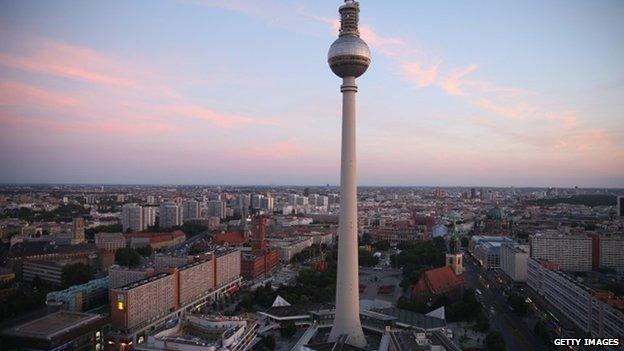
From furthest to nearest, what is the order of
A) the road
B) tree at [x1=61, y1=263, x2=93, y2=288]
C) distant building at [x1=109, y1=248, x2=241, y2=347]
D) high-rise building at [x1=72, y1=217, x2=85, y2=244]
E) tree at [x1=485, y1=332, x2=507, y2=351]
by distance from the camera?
high-rise building at [x1=72, y1=217, x2=85, y2=244]
tree at [x1=61, y1=263, x2=93, y2=288]
distant building at [x1=109, y1=248, x2=241, y2=347]
the road
tree at [x1=485, y1=332, x2=507, y2=351]

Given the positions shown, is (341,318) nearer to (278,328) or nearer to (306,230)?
(278,328)

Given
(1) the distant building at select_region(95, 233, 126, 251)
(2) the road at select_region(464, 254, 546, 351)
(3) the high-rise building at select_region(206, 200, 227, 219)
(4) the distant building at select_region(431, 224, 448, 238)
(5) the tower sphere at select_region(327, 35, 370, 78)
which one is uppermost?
(5) the tower sphere at select_region(327, 35, 370, 78)

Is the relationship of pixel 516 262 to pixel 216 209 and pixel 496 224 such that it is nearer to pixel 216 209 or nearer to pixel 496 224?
pixel 496 224

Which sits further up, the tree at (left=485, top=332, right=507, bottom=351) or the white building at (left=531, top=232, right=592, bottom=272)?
the white building at (left=531, top=232, right=592, bottom=272)

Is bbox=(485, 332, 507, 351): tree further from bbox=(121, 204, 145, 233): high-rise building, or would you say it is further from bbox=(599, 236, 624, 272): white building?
bbox=(121, 204, 145, 233): high-rise building

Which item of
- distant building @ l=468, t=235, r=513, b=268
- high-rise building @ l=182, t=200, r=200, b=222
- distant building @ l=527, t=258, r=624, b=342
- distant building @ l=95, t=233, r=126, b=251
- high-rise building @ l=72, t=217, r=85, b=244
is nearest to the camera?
distant building @ l=527, t=258, r=624, b=342

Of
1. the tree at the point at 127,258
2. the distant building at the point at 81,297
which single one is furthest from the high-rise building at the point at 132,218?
the distant building at the point at 81,297

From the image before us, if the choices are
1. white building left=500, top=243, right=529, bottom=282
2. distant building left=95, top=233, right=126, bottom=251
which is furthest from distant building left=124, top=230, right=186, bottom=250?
white building left=500, top=243, right=529, bottom=282

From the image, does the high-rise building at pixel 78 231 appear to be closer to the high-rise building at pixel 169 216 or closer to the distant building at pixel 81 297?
the high-rise building at pixel 169 216

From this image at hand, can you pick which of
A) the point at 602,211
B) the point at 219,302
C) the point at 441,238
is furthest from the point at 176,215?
the point at 602,211
